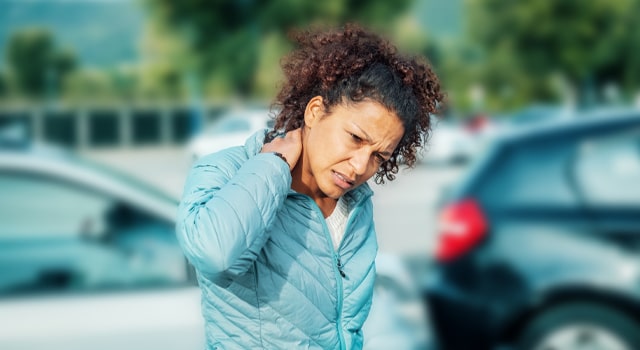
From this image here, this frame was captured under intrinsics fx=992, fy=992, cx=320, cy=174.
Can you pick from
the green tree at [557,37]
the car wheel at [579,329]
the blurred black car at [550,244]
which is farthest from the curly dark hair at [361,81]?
the green tree at [557,37]

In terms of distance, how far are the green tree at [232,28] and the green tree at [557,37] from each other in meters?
6.45

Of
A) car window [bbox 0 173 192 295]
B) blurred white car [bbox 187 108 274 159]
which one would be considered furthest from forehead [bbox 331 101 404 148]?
car window [bbox 0 173 192 295]

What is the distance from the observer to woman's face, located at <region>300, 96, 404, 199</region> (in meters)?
1.51

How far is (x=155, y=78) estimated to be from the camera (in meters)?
64.1

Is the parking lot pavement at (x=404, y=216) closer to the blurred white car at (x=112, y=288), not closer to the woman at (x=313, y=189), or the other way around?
the woman at (x=313, y=189)

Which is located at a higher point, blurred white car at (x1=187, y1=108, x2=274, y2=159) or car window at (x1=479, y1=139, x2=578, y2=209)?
car window at (x1=479, y1=139, x2=578, y2=209)

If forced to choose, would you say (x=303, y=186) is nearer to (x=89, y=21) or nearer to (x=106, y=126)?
(x=106, y=126)

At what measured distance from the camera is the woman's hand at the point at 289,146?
1539mm

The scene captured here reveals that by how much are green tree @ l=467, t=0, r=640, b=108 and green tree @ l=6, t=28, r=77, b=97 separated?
32548 mm

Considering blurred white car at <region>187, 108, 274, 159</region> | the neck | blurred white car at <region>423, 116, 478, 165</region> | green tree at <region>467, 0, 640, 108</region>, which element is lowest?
the neck

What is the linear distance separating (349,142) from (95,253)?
2.85 metres

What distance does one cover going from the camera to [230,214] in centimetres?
140

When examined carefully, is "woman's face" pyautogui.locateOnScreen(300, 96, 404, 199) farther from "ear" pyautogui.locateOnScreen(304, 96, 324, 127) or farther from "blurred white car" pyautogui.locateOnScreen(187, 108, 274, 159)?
"blurred white car" pyautogui.locateOnScreen(187, 108, 274, 159)

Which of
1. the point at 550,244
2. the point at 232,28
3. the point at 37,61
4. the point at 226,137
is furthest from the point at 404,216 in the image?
the point at 37,61
